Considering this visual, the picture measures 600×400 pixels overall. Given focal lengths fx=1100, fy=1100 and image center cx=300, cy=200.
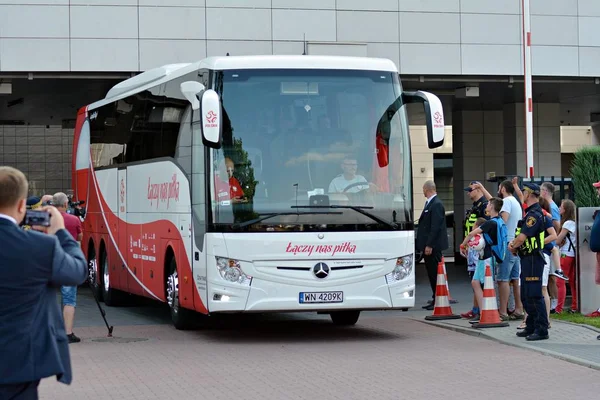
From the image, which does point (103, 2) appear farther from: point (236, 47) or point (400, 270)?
point (400, 270)

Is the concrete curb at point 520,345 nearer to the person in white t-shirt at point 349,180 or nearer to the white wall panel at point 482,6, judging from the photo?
the person in white t-shirt at point 349,180

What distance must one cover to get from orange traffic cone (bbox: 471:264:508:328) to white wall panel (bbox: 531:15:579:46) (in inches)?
455

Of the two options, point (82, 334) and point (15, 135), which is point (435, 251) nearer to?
point (82, 334)

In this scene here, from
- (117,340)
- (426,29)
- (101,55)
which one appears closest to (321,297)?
(117,340)

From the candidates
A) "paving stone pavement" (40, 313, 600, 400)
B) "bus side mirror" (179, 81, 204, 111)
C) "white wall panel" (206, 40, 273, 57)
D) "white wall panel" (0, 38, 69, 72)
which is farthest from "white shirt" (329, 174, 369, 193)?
"white wall panel" (0, 38, 69, 72)

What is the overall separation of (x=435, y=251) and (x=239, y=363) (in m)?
6.39

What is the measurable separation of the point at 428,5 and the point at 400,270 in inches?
480

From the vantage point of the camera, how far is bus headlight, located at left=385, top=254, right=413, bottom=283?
1329 cm

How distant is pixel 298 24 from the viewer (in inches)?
928

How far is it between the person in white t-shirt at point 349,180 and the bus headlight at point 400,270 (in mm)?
987

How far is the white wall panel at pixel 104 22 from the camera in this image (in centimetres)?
2259

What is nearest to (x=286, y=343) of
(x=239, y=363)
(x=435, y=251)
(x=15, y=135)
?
(x=239, y=363)

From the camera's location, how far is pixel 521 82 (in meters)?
25.8

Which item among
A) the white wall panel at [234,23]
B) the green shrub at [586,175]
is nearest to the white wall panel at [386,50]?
the white wall panel at [234,23]
